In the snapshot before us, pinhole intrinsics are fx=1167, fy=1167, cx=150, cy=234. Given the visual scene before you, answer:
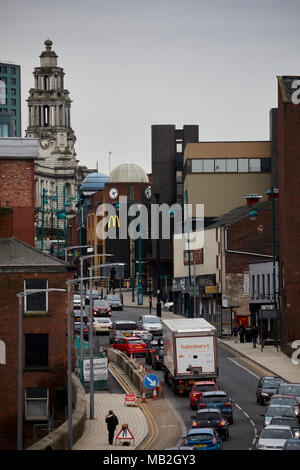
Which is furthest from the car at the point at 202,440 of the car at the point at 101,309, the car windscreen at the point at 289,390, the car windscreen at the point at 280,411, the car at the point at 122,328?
the car at the point at 101,309

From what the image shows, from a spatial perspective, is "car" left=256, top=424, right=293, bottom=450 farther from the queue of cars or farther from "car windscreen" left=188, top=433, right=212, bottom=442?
"car windscreen" left=188, top=433, right=212, bottom=442

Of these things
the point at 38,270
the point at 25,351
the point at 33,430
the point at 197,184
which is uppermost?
the point at 197,184

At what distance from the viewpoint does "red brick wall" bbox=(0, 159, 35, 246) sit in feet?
250

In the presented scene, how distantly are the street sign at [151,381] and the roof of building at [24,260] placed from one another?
7088 millimetres

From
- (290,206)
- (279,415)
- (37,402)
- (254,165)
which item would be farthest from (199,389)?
(254,165)

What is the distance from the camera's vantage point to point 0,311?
178 ft

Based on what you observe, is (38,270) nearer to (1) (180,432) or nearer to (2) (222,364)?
(1) (180,432)

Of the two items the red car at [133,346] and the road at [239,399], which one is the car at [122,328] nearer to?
the red car at [133,346]

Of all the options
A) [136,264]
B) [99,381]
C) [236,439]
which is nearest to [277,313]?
[99,381]

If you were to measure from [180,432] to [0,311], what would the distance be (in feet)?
37.5

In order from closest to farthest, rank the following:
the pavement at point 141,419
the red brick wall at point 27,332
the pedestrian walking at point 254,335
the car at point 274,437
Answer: the car at point 274,437, the pavement at point 141,419, the red brick wall at point 27,332, the pedestrian walking at point 254,335

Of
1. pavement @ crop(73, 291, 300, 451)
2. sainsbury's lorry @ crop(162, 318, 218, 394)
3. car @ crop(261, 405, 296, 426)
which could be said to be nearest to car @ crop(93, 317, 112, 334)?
pavement @ crop(73, 291, 300, 451)

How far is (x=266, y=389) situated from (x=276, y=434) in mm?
15304

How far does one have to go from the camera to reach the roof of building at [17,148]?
77.7 metres
